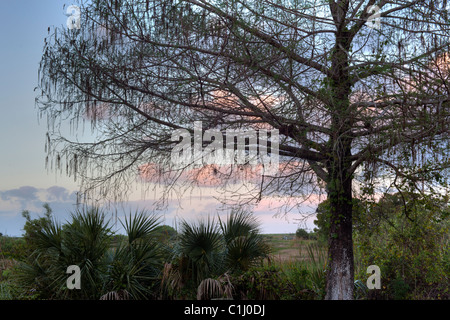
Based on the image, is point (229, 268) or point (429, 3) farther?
point (229, 268)

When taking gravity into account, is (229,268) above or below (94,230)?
below

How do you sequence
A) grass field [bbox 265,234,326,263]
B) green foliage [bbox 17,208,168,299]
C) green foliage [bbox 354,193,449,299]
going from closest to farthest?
green foliage [bbox 17,208,168,299], green foliage [bbox 354,193,449,299], grass field [bbox 265,234,326,263]

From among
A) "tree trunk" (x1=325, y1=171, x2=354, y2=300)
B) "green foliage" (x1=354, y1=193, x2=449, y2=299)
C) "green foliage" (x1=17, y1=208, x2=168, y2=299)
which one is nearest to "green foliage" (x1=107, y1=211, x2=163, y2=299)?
"green foliage" (x1=17, y1=208, x2=168, y2=299)

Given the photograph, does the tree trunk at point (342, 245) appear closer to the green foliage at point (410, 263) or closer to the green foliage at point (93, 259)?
the green foliage at point (410, 263)

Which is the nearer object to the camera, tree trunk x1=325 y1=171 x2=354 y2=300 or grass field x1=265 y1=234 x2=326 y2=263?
tree trunk x1=325 y1=171 x2=354 y2=300

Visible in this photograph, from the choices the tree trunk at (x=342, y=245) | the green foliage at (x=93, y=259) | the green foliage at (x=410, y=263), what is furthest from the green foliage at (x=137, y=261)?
the green foliage at (x=410, y=263)

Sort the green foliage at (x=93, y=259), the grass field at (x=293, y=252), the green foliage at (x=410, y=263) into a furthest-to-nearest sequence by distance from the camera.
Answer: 1. the grass field at (x=293, y=252)
2. the green foliage at (x=410, y=263)
3. the green foliage at (x=93, y=259)

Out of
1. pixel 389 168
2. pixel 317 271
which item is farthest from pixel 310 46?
pixel 317 271

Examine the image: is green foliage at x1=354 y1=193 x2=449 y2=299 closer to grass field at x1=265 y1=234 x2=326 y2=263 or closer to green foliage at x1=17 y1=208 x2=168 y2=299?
grass field at x1=265 y1=234 x2=326 y2=263

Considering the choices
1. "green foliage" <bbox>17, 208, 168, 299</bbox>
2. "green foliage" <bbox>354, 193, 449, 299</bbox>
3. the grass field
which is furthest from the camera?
the grass field

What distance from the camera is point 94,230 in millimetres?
8648

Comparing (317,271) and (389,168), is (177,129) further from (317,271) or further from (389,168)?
(317,271)
